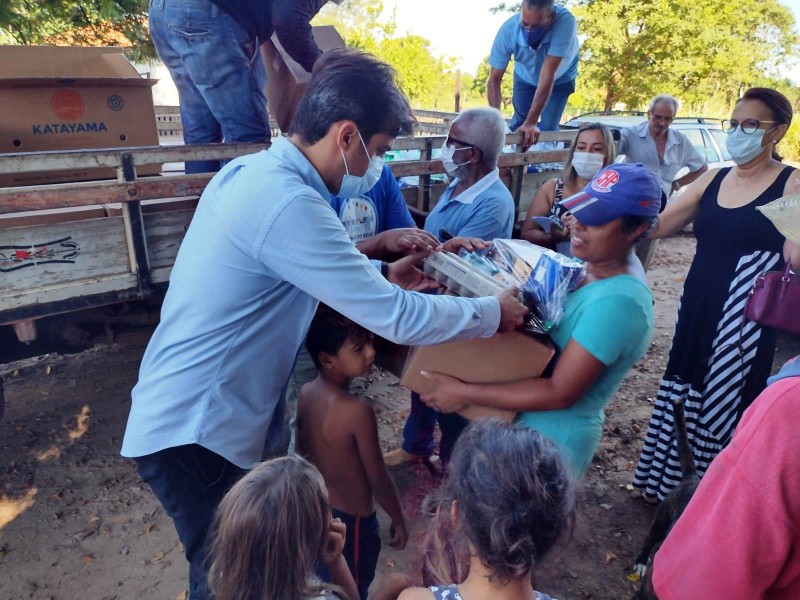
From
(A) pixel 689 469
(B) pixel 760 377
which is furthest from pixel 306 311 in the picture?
(B) pixel 760 377

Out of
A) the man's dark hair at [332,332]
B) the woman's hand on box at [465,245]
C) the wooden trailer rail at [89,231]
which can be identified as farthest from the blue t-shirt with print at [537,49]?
the man's dark hair at [332,332]

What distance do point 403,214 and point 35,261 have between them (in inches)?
68.7

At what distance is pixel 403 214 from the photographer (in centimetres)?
301

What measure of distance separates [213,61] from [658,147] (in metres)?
4.11

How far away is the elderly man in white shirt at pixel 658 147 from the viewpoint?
5144mm

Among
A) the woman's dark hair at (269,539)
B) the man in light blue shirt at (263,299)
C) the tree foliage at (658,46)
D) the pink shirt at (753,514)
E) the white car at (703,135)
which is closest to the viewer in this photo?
the pink shirt at (753,514)

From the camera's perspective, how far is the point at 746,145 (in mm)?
2879

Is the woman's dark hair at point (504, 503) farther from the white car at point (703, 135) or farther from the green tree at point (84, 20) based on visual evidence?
the white car at point (703, 135)

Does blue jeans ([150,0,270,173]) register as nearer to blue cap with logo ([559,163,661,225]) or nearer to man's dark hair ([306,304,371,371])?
man's dark hair ([306,304,371,371])

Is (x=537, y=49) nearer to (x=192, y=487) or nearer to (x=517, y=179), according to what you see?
(x=517, y=179)

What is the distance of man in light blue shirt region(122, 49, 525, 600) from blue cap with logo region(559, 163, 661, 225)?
441 mm

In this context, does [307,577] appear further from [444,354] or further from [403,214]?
[403,214]

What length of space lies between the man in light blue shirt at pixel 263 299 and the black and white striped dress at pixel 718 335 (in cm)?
173

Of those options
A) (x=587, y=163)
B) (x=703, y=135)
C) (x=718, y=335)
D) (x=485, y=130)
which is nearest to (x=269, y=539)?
(x=485, y=130)
